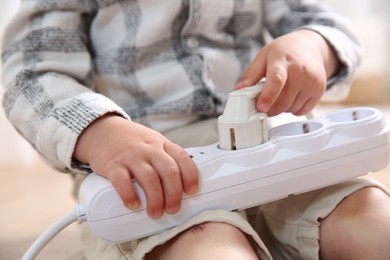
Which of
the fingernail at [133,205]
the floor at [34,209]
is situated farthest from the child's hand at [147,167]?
the floor at [34,209]

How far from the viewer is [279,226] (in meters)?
0.59

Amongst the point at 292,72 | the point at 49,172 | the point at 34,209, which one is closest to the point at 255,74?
the point at 292,72

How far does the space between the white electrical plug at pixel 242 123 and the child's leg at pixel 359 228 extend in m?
0.11

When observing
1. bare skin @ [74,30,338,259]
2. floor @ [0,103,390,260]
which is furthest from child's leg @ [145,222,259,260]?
floor @ [0,103,390,260]

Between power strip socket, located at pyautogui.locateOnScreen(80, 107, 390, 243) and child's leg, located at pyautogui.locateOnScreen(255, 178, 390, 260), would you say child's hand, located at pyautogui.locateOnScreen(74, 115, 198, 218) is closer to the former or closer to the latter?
power strip socket, located at pyautogui.locateOnScreen(80, 107, 390, 243)

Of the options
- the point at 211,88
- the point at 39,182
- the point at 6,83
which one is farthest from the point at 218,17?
the point at 39,182

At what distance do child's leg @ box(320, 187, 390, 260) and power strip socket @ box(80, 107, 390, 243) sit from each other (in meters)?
0.03

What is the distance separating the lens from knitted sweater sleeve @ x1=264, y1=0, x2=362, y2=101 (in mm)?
681

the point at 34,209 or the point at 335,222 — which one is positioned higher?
the point at 335,222

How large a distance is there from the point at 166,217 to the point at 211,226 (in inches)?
1.5

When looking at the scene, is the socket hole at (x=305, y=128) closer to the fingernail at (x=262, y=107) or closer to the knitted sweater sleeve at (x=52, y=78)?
the fingernail at (x=262, y=107)

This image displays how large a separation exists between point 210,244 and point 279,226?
15 centimetres

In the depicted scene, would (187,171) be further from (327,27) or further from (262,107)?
(327,27)

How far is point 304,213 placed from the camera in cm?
56
